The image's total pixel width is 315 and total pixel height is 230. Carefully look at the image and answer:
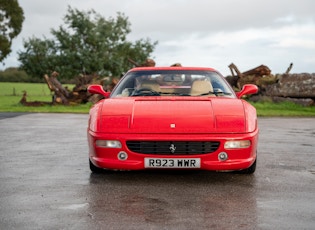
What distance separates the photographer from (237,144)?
610 cm

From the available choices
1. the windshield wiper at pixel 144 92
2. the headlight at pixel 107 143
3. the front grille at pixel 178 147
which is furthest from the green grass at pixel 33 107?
the front grille at pixel 178 147

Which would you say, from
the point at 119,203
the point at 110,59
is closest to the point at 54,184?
the point at 119,203

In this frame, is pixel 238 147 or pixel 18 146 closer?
pixel 238 147

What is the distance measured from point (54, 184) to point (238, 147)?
2150mm

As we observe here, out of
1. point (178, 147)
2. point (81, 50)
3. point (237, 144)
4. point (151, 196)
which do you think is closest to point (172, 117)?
point (178, 147)

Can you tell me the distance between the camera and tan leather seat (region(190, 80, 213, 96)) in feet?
24.3

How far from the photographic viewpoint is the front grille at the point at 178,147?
6.01 m

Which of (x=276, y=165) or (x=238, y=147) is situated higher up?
(x=238, y=147)

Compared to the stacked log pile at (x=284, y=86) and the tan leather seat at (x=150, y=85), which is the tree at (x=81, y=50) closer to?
the stacked log pile at (x=284, y=86)

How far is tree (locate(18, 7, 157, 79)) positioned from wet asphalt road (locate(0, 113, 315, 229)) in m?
33.9

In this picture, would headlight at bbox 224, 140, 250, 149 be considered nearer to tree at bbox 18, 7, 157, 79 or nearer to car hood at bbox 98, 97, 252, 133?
car hood at bbox 98, 97, 252, 133

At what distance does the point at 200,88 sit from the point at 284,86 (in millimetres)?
17509

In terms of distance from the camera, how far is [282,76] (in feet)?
79.4

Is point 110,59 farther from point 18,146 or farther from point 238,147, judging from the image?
point 238,147
